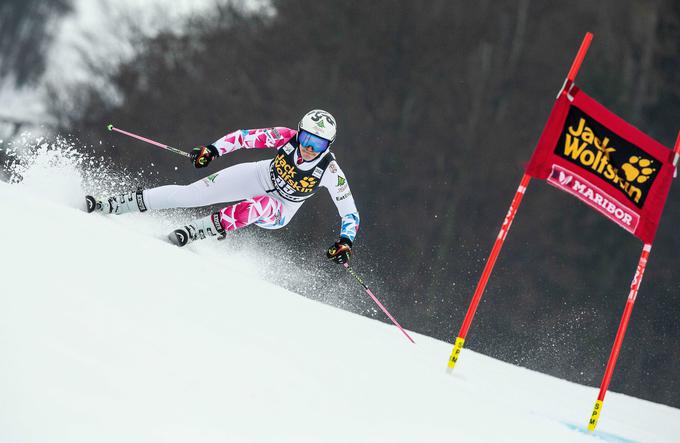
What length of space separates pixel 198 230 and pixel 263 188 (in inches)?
22.0

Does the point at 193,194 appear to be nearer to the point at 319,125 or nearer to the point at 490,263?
the point at 319,125

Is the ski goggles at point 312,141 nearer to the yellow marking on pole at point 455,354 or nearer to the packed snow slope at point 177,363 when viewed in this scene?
the packed snow slope at point 177,363

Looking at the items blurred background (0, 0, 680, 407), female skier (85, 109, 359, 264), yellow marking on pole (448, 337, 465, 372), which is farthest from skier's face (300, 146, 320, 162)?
blurred background (0, 0, 680, 407)

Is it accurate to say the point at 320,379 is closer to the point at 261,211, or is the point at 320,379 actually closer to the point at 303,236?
the point at 261,211

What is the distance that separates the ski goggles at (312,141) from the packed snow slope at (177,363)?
1363 mm

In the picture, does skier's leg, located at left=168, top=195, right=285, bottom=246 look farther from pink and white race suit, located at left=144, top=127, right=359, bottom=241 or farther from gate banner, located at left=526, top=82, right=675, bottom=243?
gate banner, located at left=526, top=82, right=675, bottom=243

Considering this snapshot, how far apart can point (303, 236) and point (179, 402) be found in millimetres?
8810

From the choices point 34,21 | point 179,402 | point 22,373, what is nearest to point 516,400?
point 179,402

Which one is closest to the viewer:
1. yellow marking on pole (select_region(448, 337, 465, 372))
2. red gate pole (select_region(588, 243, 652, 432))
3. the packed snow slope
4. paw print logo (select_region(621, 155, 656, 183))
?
the packed snow slope

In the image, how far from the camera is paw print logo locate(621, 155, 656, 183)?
397 centimetres

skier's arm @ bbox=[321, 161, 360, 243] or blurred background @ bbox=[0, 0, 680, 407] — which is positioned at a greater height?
blurred background @ bbox=[0, 0, 680, 407]

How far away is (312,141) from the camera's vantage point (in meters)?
4.69

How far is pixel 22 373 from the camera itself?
4.77ft

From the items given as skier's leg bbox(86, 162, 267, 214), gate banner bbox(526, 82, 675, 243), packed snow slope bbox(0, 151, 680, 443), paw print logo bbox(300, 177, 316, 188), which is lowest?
packed snow slope bbox(0, 151, 680, 443)
